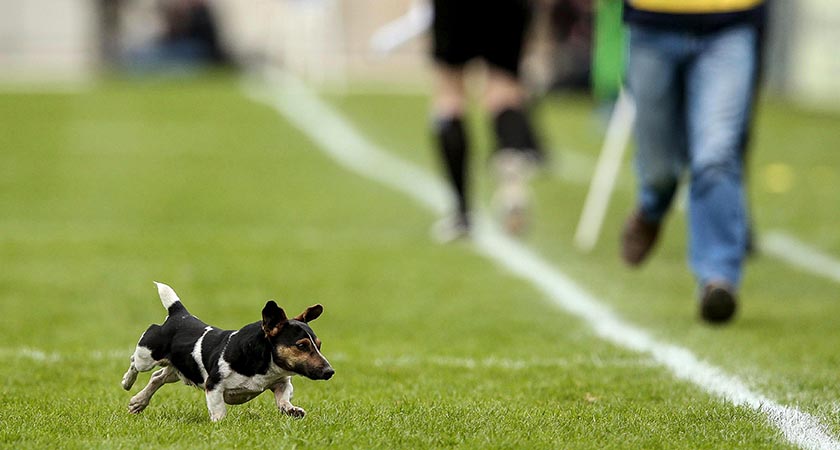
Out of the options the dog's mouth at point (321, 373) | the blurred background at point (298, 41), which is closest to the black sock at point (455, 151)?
the dog's mouth at point (321, 373)

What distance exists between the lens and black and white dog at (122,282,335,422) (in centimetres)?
423

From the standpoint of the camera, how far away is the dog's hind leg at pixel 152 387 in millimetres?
4555

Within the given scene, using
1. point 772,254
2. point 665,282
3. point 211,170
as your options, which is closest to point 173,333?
point 665,282

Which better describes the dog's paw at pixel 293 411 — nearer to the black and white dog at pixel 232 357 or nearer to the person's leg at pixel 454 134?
the black and white dog at pixel 232 357

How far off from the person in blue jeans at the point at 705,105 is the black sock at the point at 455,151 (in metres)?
2.53

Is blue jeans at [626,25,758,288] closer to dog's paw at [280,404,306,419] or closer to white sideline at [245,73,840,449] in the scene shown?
white sideline at [245,73,840,449]

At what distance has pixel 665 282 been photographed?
318 inches

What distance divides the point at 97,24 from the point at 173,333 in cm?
3766

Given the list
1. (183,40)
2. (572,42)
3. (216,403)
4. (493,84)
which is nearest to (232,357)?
(216,403)

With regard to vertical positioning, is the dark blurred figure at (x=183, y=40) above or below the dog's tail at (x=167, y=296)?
below

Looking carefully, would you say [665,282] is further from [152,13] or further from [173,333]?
[152,13]

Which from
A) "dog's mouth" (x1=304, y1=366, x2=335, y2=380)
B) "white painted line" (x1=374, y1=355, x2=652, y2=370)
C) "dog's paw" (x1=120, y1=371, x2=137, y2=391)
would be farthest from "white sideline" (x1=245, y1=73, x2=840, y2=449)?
"dog's paw" (x1=120, y1=371, x2=137, y2=391)

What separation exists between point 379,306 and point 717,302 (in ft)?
5.31

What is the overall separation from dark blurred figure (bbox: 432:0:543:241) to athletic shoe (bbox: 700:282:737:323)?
9.97 ft
